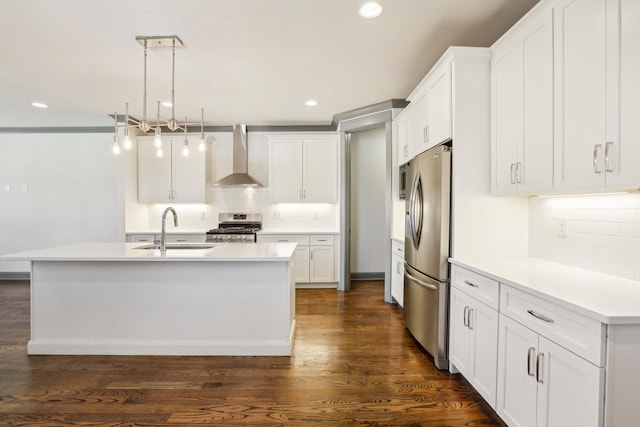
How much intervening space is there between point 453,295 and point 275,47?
2429 millimetres

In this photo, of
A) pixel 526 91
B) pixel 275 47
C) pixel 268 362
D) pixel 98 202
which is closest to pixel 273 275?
pixel 268 362

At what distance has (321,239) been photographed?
481 cm

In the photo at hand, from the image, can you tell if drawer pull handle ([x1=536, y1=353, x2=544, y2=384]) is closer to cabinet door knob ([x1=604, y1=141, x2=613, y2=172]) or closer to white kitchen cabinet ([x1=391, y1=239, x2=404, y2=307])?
cabinet door knob ([x1=604, y1=141, x2=613, y2=172])

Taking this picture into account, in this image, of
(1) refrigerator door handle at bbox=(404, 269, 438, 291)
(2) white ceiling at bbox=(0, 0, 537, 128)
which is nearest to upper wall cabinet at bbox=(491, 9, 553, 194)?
(2) white ceiling at bbox=(0, 0, 537, 128)

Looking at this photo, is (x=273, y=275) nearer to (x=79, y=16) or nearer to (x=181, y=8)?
(x=181, y=8)

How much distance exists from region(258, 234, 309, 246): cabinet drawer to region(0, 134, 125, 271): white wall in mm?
2526

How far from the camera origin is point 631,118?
1.32m

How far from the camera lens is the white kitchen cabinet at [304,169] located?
4.96 metres

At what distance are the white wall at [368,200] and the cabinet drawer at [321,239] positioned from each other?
668 millimetres

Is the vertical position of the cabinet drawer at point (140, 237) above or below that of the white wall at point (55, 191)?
below

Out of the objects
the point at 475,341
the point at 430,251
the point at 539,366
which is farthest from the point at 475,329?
the point at 430,251

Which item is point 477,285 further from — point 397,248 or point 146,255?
point 146,255

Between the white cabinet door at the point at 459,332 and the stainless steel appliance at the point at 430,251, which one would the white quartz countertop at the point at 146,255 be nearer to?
the stainless steel appliance at the point at 430,251

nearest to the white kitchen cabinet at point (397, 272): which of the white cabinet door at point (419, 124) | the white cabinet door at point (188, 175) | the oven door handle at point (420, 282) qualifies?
the oven door handle at point (420, 282)
